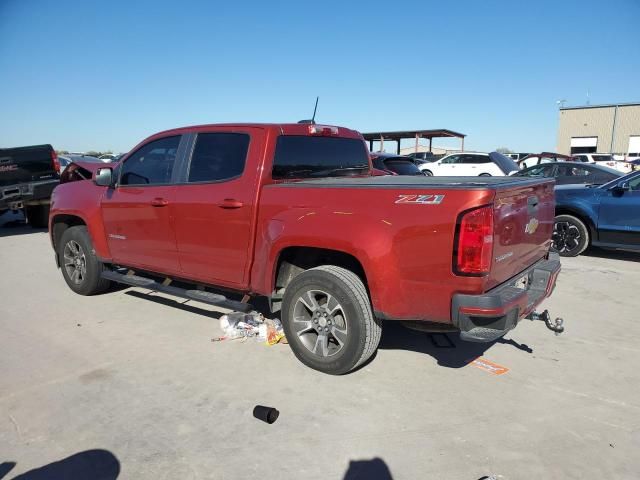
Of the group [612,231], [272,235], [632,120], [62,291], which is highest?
[632,120]

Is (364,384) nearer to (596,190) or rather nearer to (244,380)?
(244,380)

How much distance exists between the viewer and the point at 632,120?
46.6 metres

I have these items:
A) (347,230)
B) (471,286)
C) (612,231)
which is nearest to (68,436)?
(347,230)

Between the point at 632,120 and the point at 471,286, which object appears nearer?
the point at 471,286

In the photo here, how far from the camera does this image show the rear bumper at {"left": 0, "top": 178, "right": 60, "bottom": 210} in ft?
32.7

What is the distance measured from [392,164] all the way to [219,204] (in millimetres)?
8367

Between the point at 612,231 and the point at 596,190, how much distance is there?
0.68 m

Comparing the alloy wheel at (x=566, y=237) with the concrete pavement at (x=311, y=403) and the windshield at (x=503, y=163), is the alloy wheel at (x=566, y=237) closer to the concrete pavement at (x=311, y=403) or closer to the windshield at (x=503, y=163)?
the concrete pavement at (x=311, y=403)

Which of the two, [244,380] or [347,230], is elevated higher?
[347,230]

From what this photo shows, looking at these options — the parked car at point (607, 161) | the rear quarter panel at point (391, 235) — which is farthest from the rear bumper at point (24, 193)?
the parked car at point (607, 161)

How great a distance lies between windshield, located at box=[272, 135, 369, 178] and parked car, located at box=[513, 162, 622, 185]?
26.0 feet

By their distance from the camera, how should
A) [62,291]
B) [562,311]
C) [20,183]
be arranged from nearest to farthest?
[562,311], [62,291], [20,183]

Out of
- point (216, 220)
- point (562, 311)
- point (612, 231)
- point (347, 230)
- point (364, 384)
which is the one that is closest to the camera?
point (347, 230)

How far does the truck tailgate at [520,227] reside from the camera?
2.95 metres
